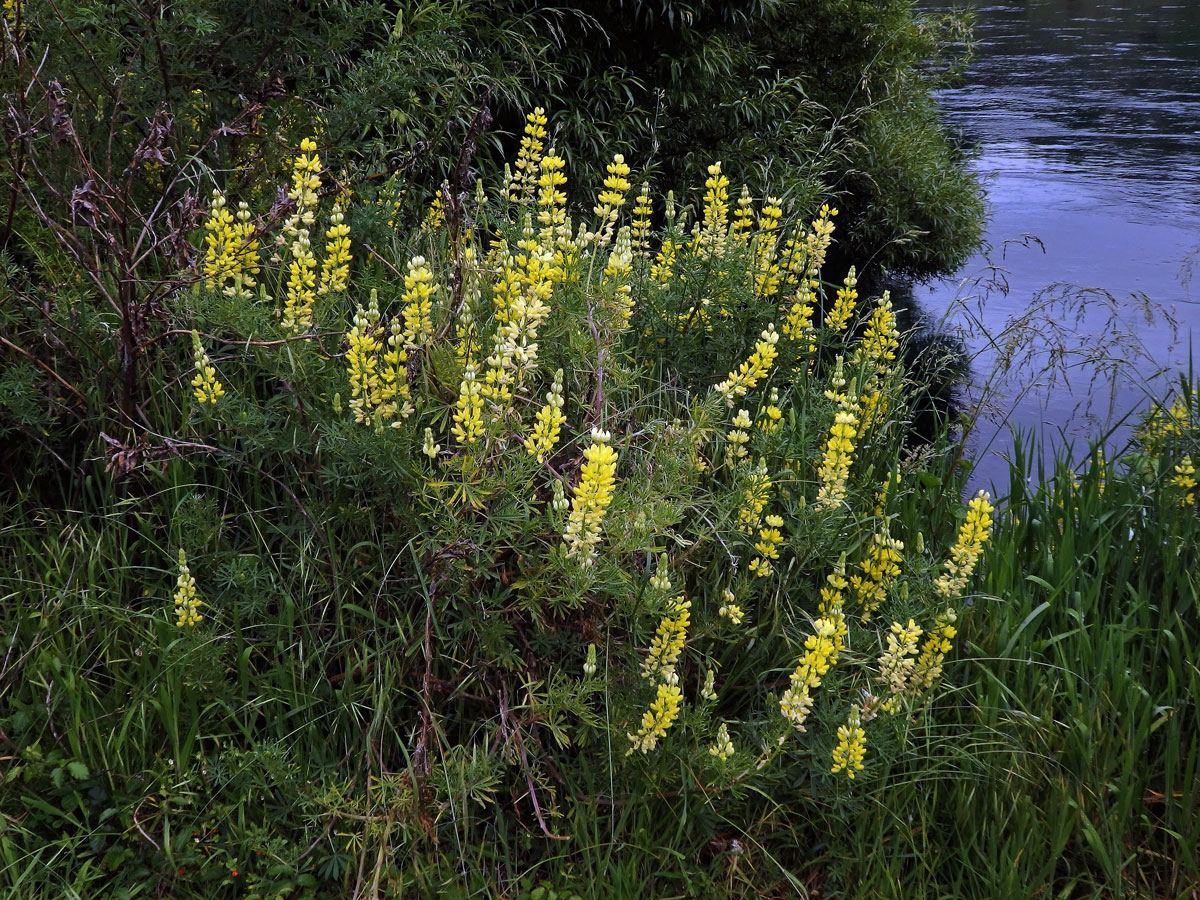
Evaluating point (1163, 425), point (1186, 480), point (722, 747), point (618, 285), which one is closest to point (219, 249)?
point (618, 285)

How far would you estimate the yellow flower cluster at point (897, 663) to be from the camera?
214 cm

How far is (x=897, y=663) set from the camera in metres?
2.17

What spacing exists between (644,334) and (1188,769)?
5.57 feet

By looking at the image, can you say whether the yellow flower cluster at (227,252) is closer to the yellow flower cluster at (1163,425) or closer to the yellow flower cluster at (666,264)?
the yellow flower cluster at (666,264)

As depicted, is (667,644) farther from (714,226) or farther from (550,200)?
(714,226)

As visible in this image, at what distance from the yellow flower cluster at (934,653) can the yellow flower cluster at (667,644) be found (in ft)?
1.77

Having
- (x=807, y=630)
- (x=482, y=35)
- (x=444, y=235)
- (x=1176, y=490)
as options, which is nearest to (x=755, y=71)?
(x=482, y=35)

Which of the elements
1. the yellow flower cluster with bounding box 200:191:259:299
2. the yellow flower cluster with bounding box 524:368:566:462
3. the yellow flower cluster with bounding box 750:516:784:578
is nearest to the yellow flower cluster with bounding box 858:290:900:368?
the yellow flower cluster with bounding box 750:516:784:578

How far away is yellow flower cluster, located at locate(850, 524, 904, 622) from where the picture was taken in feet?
7.83

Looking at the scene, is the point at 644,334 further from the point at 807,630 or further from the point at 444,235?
the point at 807,630

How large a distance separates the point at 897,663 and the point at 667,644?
19.4 inches

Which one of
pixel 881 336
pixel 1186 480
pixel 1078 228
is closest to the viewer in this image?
pixel 1186 480

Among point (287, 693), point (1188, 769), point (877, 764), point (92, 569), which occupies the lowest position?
point (1188, 769)

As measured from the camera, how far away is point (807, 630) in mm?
2459
